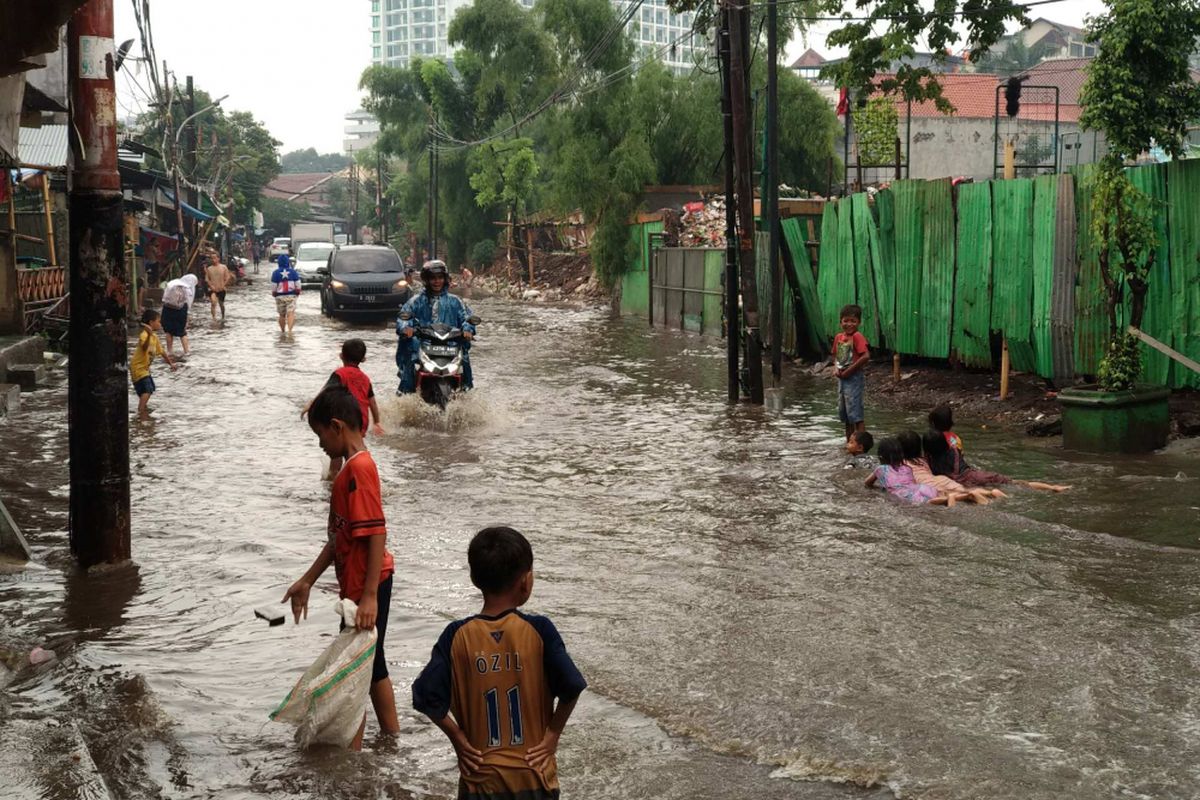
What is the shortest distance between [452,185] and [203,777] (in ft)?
184

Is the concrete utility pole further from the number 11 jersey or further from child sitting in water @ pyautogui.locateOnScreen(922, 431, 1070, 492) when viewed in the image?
child sitting in water @ pyautogui.locateOnScreen(922, 431, 1070, 492)

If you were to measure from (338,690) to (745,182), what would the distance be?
11.9 meters

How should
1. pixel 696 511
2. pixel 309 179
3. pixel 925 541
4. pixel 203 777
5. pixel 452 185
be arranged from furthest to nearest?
pixel 309 179, pixel 452 185, pixel 696 511, pixel 925 541, pixel 203 777

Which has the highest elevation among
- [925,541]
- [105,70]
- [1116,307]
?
[105,70]

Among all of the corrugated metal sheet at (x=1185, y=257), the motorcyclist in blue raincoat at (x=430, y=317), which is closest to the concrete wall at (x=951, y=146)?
the corrugated metal sheet at (x=1185, y=257)

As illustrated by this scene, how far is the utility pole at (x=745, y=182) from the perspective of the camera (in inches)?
608

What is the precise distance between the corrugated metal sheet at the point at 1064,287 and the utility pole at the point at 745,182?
3431 millimetres

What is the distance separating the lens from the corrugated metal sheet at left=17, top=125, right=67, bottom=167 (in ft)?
61.9

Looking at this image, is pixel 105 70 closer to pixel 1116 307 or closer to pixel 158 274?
pixel 1116 307

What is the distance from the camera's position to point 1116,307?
12.7 meters

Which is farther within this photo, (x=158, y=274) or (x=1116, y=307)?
(x=158, y=274)

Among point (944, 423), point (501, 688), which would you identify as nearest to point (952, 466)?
point (944, 423)

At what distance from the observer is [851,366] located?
1199cm

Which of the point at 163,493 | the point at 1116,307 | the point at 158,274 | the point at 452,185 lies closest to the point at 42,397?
the point at 163,493
